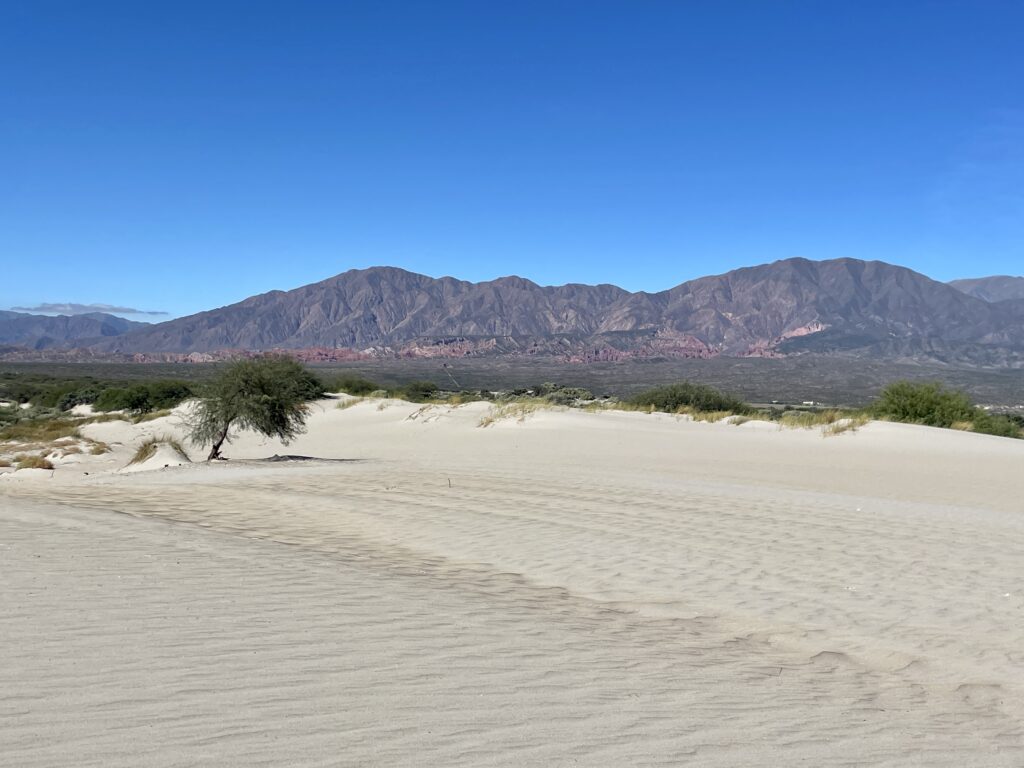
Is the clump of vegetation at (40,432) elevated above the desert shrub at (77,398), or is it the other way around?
the desert shrub at (77,398)

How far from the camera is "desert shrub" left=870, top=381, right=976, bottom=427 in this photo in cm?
3038

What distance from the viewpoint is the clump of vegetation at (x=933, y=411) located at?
3005 cm

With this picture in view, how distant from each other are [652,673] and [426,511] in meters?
8.16

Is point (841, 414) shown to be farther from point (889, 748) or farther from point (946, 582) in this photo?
point (889, 748)

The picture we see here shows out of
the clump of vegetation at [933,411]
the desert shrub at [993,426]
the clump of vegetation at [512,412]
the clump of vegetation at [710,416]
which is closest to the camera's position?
the desert shrub at [993,426]

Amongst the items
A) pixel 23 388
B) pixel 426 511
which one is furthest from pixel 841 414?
pixel 23 388

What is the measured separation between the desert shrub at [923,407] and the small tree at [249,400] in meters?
19.7

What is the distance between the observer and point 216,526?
39.1 feet

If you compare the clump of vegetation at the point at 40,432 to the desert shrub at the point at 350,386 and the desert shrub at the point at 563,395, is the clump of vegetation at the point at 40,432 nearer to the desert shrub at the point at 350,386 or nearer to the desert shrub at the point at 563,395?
the desert shrub at the point at 350,386

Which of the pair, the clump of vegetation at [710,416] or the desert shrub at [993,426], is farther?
the clump of vegetation at [710,416]

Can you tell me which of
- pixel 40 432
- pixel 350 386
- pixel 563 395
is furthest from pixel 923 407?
pixel 40 432

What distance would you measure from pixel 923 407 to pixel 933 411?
358 mm

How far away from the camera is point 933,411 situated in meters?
30.8

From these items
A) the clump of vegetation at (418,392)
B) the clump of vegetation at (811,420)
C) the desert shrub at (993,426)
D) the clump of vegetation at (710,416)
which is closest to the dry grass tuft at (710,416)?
the clump of vegetation at (710,416)
